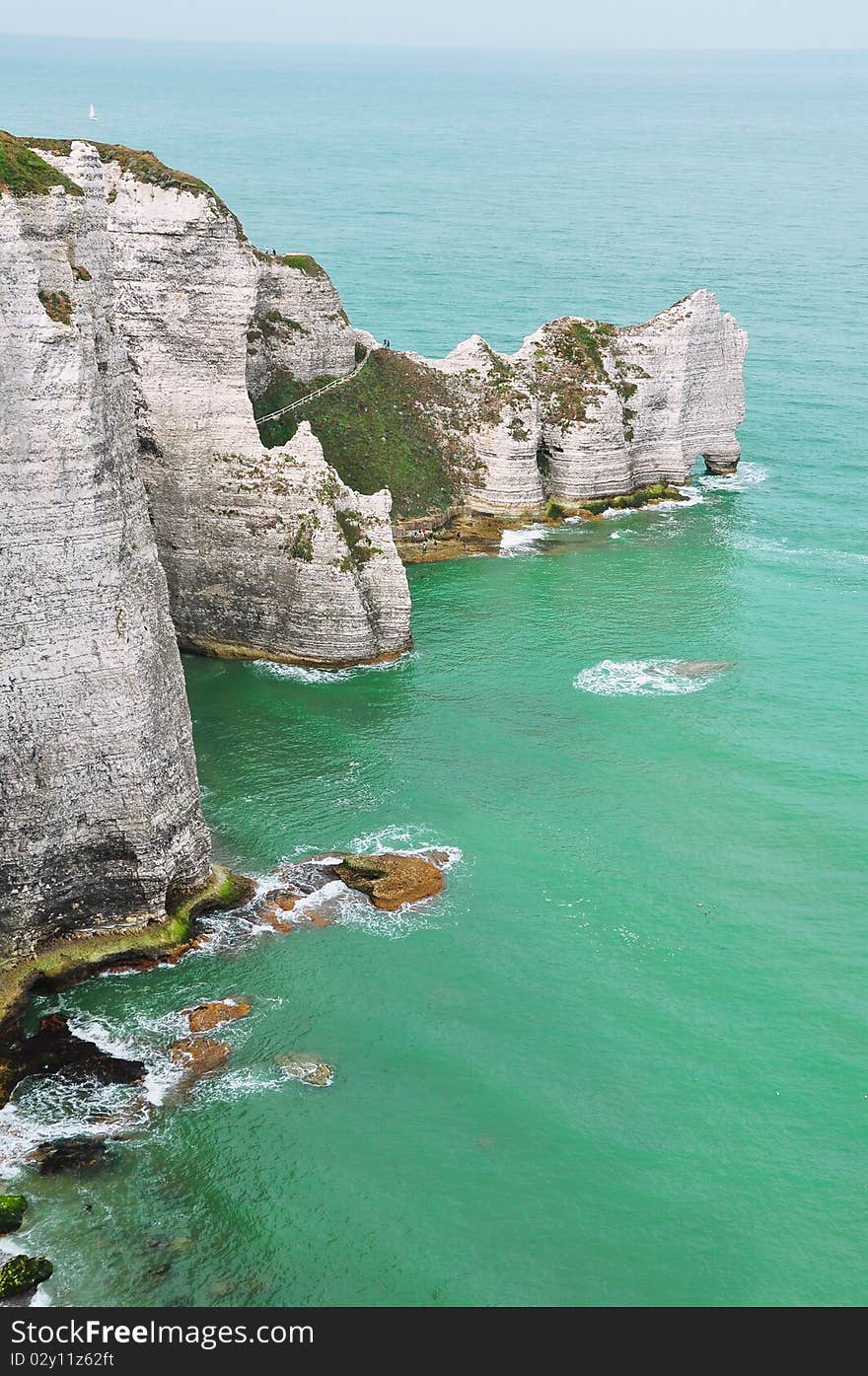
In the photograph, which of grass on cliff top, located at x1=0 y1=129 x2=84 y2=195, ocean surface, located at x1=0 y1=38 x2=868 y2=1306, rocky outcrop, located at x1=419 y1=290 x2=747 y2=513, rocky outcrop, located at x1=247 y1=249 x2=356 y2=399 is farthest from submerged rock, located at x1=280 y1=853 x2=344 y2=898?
rocky outcrop, located at x1=419 y1=290 x2=747 y2=513

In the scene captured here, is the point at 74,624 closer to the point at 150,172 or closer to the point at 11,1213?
the point at 11,1213

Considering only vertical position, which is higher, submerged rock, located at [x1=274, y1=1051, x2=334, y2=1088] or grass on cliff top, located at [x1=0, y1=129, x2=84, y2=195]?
grass on cliff top, located at [x1=0, y1=129, x2=84, y2=195]

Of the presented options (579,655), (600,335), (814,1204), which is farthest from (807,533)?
(814,1204)

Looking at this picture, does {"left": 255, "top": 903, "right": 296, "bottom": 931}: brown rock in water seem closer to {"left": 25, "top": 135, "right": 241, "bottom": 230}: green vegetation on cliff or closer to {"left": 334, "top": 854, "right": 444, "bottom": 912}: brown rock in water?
{"left": 334, "top": 854, "right": 444, "bottom": 912}: brown rock in water

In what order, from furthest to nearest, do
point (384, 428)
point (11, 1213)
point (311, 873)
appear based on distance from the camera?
1. point (384, 428)
2. point (311, 873)
3. point (11, 1213)

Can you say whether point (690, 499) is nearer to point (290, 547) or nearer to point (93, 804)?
point (290, 547)

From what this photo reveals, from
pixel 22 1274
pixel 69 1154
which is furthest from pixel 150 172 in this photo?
pixel 22 1274
